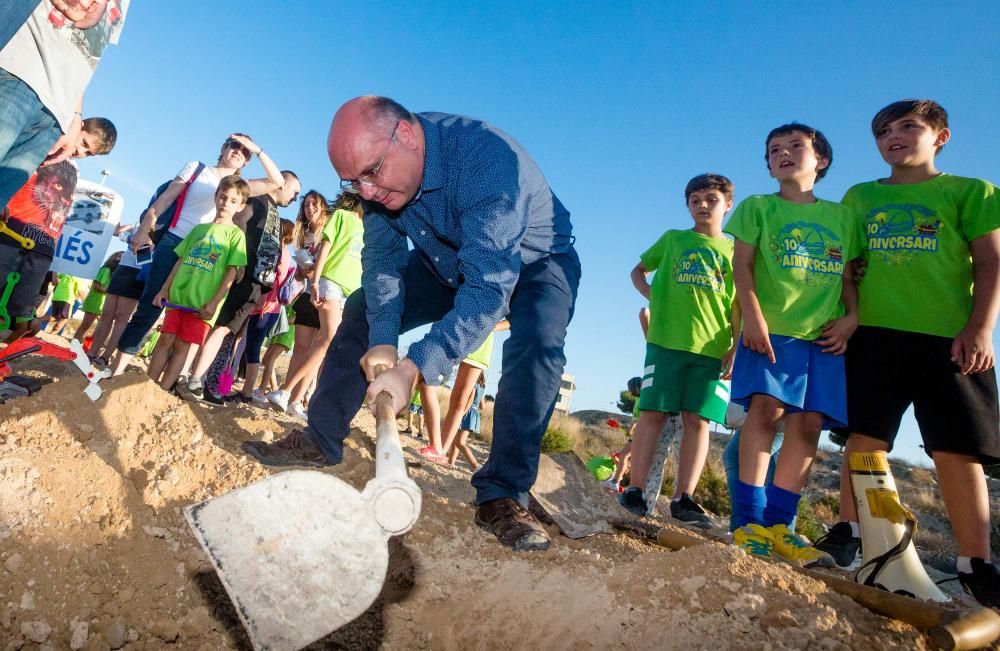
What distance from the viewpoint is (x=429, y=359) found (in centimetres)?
188

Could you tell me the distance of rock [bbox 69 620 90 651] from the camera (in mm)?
1452

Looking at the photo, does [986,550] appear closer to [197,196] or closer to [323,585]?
[323,585]

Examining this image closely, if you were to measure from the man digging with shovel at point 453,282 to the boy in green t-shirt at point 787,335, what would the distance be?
0.98 m

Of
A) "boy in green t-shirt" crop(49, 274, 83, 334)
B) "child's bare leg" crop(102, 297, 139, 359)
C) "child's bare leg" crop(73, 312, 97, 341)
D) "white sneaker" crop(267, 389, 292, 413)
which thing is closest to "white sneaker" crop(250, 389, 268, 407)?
"white sneaker" crop(267, 389, 292, 413)

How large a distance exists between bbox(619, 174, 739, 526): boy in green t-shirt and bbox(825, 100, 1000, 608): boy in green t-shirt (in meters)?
0.90

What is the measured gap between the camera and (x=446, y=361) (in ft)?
6.27

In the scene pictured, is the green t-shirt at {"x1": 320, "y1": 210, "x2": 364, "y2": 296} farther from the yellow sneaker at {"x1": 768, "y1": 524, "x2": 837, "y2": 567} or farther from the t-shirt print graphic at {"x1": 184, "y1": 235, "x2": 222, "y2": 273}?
the yellow sneaker at {"x1": 768, "y1": 524, "x2": 837, "y2": 567}

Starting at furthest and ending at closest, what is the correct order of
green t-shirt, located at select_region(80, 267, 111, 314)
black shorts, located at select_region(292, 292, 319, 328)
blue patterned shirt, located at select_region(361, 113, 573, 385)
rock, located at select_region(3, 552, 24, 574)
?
green t-shirt, located at select_region(80, 267, 111, 314) < black shorts, located at select_region(292, 292, 319, 328) < blue patterned shirt, located at select_region(361, 113, 573, 385) < rock, located at select_region(3, 552, 24, 574)

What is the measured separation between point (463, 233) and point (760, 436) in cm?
169

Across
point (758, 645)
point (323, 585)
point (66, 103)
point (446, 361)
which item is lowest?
point (323, 585)


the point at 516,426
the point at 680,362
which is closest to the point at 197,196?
the point at 516,426

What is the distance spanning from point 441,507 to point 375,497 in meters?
1.15

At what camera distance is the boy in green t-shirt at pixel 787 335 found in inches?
99.7

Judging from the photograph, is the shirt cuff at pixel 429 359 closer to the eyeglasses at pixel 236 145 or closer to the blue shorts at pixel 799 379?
the blue shorts at pixel 799 379
